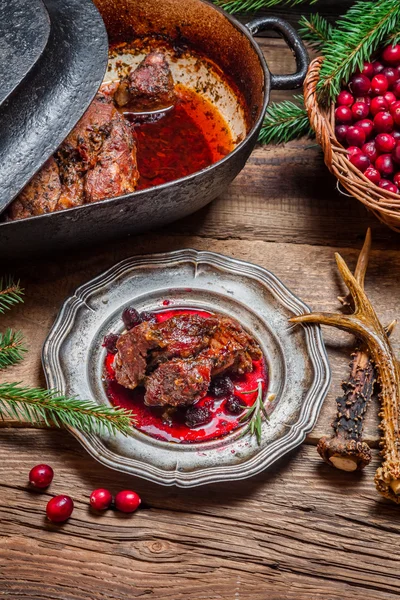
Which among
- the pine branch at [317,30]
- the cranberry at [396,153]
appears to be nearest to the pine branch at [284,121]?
the pine branch at [317,30]

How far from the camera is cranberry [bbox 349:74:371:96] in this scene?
2.50m

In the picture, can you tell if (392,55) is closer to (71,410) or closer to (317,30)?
(317,30)

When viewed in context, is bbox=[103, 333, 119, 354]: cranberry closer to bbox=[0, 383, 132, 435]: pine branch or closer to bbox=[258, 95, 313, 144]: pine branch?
bbox=[0, 383, 132, 435]: pine branch

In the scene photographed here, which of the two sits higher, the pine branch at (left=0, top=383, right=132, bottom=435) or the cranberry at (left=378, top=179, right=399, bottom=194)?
the cranberry at (left=378, top=179, right=399, bottom=194)

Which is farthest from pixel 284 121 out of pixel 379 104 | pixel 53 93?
pixel 53 93

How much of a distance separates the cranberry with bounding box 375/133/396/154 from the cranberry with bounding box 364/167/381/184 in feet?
0.25

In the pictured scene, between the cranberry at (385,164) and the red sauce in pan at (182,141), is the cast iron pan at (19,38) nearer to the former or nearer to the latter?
the red sauce in pan at (182,141)

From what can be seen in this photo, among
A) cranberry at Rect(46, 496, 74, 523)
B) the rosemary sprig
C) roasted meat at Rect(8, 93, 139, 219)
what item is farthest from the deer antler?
cranberry at Rect(46, 496, 74, 523)

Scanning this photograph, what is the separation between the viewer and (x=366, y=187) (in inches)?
93.3

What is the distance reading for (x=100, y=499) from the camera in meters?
2.07

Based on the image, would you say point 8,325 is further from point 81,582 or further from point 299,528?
point 299,528

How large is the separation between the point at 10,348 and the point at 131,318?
1.28 ft

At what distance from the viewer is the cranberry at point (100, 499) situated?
2.07 meters

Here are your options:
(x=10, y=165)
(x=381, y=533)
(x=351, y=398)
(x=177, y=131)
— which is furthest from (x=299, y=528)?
(x=177, y=131)
